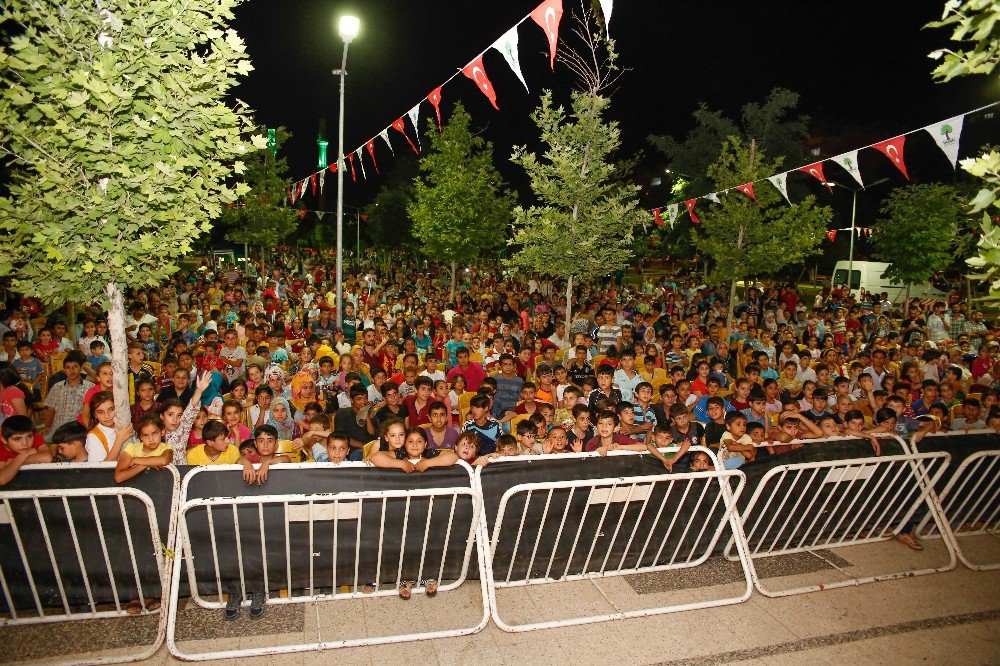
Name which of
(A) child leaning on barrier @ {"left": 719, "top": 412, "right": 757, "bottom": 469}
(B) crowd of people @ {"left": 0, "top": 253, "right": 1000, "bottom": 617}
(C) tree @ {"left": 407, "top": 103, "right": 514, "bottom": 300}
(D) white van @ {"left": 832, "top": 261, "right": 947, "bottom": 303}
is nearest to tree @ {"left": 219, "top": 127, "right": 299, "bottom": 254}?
(C) tree @ {"left": 407, "top": 103, "right": 514, "bottom": 300}

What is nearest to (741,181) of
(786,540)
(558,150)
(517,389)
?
(558,150)

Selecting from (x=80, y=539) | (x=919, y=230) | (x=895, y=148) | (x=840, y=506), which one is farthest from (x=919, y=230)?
(x=80, y=539)

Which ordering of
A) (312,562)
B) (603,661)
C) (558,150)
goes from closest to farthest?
(603,661) < (312,562) < (558,150)

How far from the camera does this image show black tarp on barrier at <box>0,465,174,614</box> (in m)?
4.25

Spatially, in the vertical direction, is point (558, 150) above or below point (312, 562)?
above

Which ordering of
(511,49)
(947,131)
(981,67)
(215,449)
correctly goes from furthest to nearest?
(947,131) < (511,49) < (215,449) < (981,67)

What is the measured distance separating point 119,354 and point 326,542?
2.53 m

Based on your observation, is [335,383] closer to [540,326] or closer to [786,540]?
[786,540]

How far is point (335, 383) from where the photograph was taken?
27.0 feet

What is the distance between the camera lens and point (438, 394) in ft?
26.3

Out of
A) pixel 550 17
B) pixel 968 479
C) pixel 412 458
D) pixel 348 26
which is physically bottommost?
pixel 968 479

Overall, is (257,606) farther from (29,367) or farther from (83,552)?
(29,367)

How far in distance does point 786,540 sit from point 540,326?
→ 29.5 ft

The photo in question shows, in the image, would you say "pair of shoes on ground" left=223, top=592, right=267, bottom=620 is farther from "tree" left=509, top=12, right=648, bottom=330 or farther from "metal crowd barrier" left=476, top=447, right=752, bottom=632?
"tree" left=509, top=12, right=648, bottom=330
